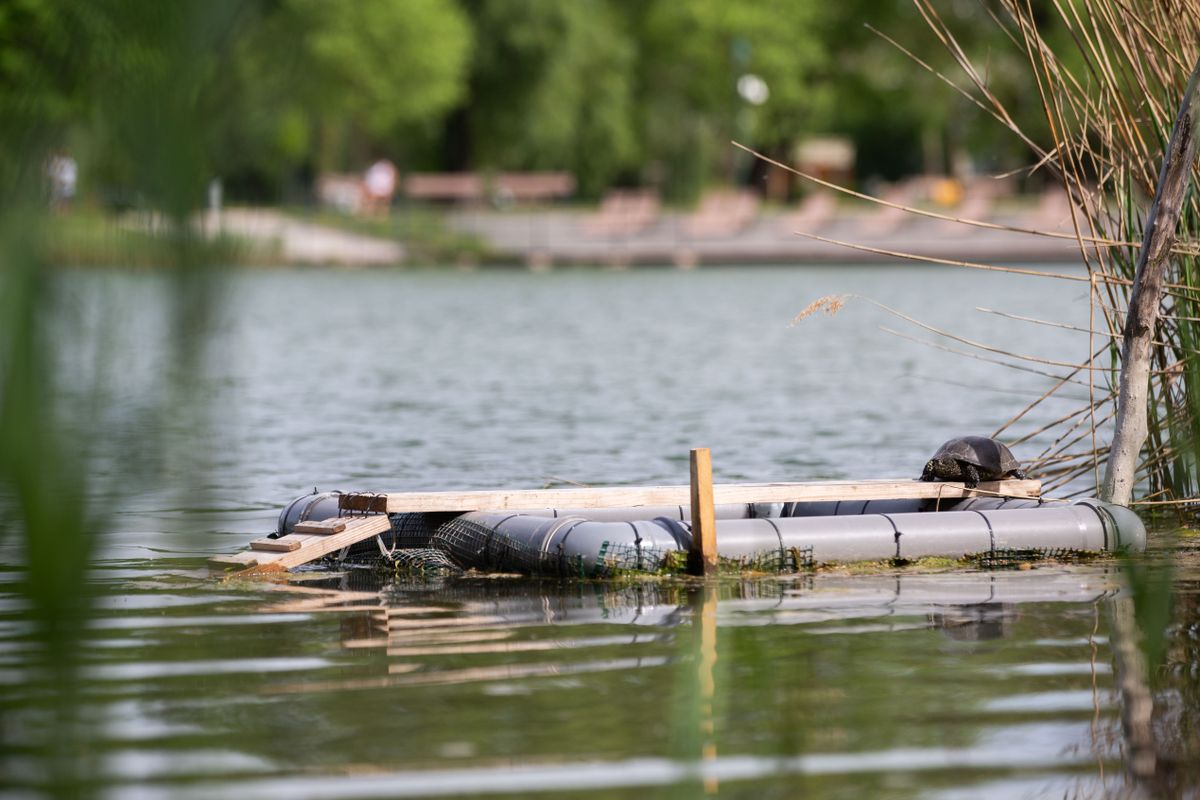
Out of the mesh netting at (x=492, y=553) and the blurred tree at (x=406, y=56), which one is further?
the blurred tree at (x=406, y=56)

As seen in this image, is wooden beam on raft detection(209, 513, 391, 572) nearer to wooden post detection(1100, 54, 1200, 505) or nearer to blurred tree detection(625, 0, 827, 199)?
wooden post detection(1100, 54, 1200, 505)

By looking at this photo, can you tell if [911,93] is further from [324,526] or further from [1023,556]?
[324,526]

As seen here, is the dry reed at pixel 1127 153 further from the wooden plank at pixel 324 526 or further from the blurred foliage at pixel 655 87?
the blurred foliage at pixel 655 87

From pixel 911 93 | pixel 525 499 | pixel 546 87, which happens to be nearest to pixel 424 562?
pixel 525 499

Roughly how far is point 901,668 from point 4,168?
5.13 m

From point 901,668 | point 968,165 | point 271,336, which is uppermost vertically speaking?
point 968,165

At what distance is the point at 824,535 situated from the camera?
9516 mm

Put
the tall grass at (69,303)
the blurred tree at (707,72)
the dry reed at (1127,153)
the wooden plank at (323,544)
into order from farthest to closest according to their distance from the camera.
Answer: the blurred tree at (707,72) < the dry reed at (1127,153) < the wooden plank at (323,544) < the tall grass at (69,303)

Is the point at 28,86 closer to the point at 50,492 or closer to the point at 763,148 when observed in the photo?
the point at 50,492

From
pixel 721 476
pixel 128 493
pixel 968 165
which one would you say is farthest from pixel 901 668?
pixel 968 165

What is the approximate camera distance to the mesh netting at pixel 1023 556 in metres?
9.60

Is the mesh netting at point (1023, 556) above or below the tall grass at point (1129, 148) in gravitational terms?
below

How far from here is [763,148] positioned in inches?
2921

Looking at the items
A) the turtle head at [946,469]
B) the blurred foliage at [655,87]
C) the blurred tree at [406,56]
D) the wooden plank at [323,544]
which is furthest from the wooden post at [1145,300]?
the blurred tree at [406,56]
